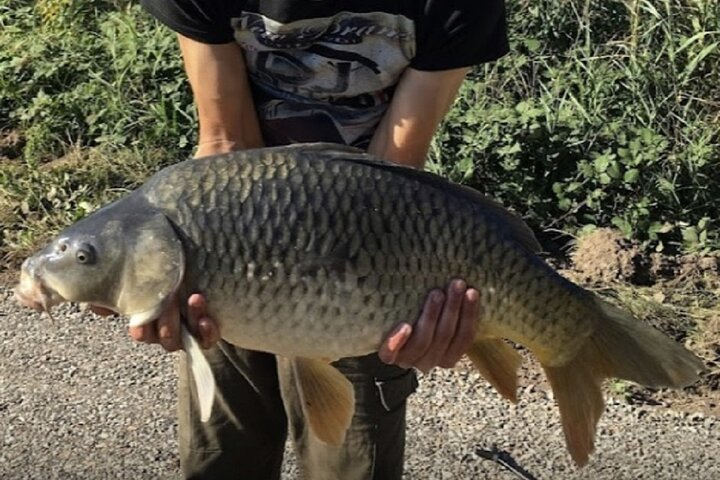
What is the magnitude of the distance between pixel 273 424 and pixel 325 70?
0.76 m

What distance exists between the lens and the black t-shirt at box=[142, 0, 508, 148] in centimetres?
219

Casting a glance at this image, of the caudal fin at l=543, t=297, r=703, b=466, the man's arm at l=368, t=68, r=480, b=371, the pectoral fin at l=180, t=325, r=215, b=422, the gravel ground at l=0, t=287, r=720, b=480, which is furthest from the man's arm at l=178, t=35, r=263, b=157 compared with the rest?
the gravel ground at l=0, t=287, r=720, b=480

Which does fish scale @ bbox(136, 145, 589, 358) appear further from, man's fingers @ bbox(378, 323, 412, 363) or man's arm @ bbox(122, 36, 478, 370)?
man's arm @ bbox(122, 36, 478, 370)

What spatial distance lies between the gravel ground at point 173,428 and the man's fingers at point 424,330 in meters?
1.04

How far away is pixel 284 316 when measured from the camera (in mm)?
1897

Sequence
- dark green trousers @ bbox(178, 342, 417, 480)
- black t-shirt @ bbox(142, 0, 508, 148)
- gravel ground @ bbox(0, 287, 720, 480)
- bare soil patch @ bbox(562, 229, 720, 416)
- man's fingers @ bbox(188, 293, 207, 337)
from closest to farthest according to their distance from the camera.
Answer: man's fingers @ bbox(188, 293, 207, 337)
black t-shirt @ bbox(142, 0, 508, 148)
dark green trousers @ bbox(178, 342, 417, 480)
gravel ground @ bbox(0, 287, 720, 480)
bare soil patch @ bbox(562, 229, 720, 416)

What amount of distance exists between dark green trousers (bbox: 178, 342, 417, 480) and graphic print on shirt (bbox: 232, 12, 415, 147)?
0.46 meters

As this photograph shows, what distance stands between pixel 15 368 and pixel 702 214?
237 cm

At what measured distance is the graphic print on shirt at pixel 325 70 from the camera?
222 centimetres

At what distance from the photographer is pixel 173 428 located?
3219mm

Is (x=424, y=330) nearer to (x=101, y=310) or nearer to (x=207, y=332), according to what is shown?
(x=207, y=332)

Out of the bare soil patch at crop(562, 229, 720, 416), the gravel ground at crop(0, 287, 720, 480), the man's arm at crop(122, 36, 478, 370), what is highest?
the man's arm at crop(122, 36, 478, 370)

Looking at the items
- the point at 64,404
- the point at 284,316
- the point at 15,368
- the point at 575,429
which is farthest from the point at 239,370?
the point at 15,368

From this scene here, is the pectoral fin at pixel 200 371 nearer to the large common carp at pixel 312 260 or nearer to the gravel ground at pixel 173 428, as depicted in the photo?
the large common carp at pixel 312 260
